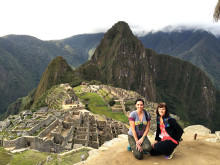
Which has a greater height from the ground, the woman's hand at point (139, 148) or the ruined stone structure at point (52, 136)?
the woman's hand at point (139, 148)

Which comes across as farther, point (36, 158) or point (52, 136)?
point (52, 136)

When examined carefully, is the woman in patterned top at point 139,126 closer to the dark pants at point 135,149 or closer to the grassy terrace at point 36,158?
the dark pants at point 135,149

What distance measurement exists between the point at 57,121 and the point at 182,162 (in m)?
15.6

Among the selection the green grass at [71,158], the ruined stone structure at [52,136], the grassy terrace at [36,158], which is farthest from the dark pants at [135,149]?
the ruined stone structure at [52,136]

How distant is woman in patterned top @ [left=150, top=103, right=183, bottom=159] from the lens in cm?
587

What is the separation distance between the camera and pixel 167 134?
6.17m

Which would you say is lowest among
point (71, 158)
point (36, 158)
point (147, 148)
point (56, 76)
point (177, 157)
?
point (56, 76)

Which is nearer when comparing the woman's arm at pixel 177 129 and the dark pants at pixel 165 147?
the dark pants at pixel 165 147

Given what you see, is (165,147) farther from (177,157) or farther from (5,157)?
(5,157)

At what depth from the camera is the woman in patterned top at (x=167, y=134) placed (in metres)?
5.87

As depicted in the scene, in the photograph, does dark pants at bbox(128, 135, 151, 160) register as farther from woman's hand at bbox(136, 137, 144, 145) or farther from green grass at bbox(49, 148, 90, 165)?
green grass at bbox(49, 148, 90, 165)

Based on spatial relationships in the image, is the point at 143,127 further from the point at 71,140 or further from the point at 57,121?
the point at 57,121

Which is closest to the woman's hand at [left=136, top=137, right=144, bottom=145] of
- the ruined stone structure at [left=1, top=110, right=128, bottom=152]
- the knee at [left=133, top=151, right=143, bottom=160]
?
the knee at [left=133, top=151, right=143, bottom=160]

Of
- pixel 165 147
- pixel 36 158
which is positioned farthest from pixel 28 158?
pixel 165 147
